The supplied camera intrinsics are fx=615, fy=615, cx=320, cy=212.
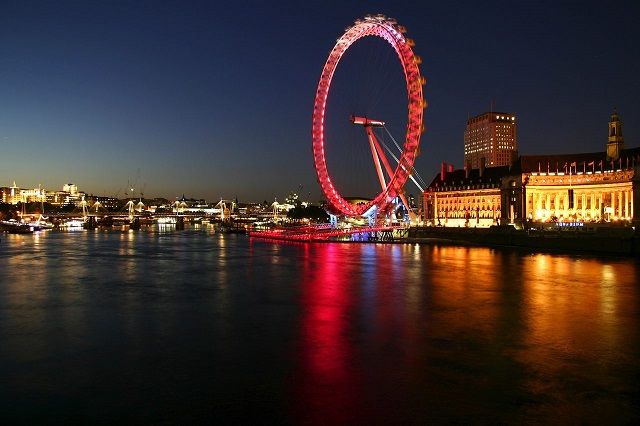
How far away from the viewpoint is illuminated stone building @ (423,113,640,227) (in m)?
62.4

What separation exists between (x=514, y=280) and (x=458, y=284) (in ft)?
9.07

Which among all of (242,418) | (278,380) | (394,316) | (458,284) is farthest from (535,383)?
(458,284)

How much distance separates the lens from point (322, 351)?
12.4m

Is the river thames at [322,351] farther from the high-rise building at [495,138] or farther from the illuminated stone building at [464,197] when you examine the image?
the high-rise building at [495,138]

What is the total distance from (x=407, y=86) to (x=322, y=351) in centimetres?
3722

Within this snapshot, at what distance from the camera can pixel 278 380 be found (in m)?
10.2

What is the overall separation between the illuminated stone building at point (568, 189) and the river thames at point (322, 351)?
1629 inches

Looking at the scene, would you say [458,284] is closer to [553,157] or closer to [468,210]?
[553,157]

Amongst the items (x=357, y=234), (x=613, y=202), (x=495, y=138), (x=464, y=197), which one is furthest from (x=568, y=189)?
(x=495, y=138)

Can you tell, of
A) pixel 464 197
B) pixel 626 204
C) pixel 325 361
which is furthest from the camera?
pixel 464 197

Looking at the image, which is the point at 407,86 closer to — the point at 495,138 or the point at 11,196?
the point at 495,138

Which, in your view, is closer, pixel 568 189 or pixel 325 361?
pixel 325 361

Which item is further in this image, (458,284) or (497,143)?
(497,143)

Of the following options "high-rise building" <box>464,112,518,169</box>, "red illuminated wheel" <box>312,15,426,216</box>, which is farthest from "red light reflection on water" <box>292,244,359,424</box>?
"high-rise building" <box>464,112,518,169</box>
